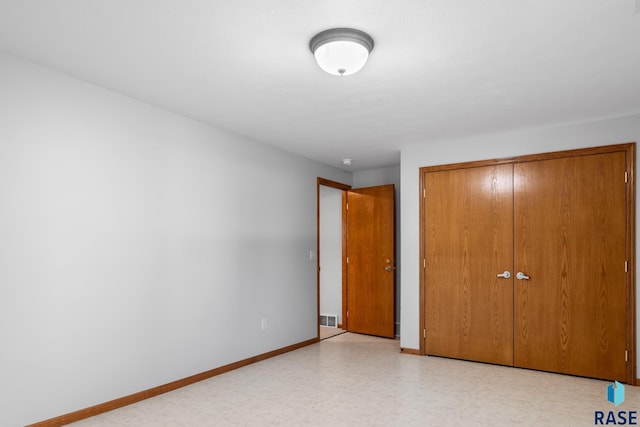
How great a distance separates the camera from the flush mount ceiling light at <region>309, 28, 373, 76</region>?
2.35m

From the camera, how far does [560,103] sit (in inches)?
140

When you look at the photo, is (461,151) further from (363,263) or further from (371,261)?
(363,263)

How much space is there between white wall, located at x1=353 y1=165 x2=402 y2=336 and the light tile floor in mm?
1601

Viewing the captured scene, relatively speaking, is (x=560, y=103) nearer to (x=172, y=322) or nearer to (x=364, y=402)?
(x=364, y=402)

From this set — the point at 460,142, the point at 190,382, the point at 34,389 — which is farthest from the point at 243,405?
the point at 460,142

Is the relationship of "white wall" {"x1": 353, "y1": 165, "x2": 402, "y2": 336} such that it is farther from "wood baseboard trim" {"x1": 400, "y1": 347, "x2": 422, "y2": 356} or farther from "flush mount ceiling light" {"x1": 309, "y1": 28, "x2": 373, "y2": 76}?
"flush mount ceiling light" {"x1": 309, "y1": 28, "x2": 373, "y2": 76}

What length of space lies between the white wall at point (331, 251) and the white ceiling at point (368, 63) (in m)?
2.96

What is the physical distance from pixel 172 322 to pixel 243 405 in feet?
3.23

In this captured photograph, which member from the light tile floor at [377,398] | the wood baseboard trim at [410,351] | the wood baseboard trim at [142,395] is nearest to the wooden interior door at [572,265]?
the light tile floor at [377,398]

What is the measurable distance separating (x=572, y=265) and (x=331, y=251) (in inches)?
146

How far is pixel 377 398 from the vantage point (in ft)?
11.5

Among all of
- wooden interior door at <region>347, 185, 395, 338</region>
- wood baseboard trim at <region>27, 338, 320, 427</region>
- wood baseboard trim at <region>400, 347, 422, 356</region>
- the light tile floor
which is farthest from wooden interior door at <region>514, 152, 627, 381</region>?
wood baseboard trim at <region>27, 338, 320, 427</region>

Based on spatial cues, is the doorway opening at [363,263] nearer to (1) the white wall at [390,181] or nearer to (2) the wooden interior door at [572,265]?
(1) the white wall at [390,181]
